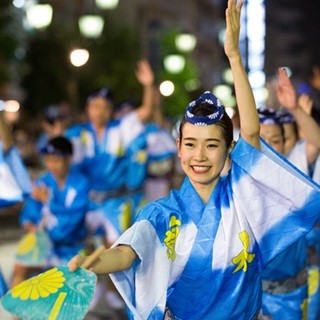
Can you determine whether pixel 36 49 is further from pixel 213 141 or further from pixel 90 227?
pixel 213 141

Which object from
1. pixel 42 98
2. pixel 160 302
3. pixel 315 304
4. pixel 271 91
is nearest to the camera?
pixel 160 302

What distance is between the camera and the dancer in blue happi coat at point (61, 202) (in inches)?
357

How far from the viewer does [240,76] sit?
4859mm

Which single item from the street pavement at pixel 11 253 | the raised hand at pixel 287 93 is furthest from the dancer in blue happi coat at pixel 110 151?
the raised hand at pixel 287 93

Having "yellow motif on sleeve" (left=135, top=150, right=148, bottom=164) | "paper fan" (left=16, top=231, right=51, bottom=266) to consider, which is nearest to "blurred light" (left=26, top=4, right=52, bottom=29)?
"yellow motif on sleeve" (left=135, top=150, right=148, bottom=164)

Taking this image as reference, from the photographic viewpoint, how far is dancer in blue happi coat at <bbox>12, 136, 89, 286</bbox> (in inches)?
357

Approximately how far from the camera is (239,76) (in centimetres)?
486

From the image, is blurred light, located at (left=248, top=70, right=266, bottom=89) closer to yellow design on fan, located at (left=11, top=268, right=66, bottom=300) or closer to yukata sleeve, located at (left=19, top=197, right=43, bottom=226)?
yellow design on fan, located at (left=11, top=268, right=66, bottom=300)

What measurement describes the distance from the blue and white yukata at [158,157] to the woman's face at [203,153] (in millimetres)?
8444

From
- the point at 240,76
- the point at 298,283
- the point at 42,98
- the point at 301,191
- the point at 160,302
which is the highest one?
the point at 240,76

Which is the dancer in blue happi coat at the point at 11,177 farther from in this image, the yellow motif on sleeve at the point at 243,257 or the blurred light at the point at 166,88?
the blurred light at the point at 166,88

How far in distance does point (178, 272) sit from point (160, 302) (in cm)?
17

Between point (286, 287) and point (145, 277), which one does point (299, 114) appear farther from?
point (145, 277)

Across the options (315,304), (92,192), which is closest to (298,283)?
(315,304)
